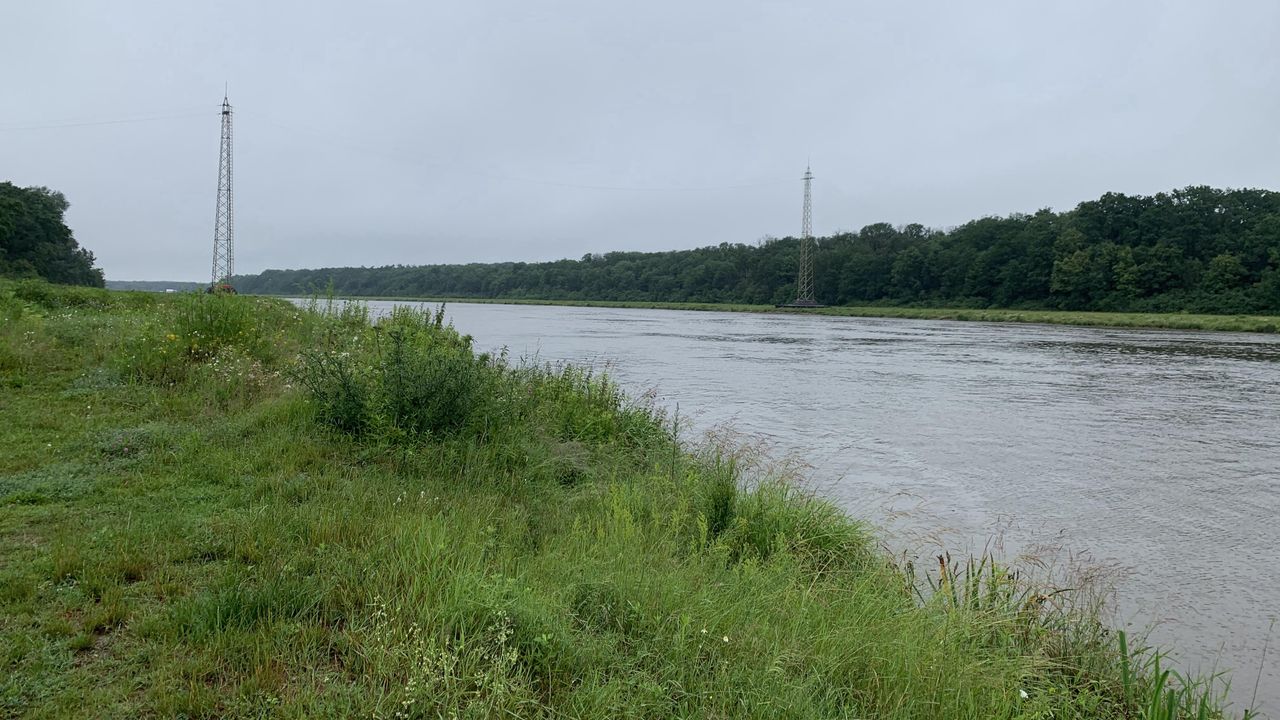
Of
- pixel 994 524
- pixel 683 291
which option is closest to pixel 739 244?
pixel 683 291

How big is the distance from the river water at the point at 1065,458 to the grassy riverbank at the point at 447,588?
1.11 m

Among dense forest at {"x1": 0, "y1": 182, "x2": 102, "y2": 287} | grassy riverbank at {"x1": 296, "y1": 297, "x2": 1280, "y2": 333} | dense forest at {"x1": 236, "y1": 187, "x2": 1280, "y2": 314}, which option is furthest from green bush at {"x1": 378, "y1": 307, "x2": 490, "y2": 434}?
dense forest at {"x1": 0, "y1": 182, "x2": 102, "y2": 287}

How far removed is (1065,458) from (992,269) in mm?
85305

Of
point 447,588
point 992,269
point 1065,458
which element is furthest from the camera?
point 992,269

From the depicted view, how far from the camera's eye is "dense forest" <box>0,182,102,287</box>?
167 feet

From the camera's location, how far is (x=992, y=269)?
3479 inches

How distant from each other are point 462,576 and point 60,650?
169cm

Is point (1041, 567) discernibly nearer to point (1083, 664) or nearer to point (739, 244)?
point (1083, 664)

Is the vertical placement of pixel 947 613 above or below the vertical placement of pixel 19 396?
below

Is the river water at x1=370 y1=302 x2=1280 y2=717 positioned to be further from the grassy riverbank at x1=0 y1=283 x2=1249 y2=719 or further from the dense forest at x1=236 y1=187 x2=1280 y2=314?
the dense forest at x1=236 y1=187 x2=1280 y2=314

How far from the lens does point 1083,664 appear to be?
4.52 meters

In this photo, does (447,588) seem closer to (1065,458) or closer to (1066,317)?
(1065,458)

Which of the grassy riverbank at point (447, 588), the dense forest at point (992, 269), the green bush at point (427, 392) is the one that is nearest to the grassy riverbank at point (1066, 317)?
the dense forest at point (992, 269)

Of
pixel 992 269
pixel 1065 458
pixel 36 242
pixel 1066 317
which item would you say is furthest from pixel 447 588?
pixel 992 269
